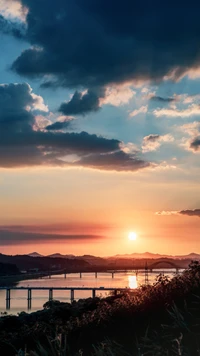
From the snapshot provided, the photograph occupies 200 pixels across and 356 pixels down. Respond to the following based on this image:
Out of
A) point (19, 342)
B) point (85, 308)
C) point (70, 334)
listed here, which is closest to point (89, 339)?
point (70, 334)

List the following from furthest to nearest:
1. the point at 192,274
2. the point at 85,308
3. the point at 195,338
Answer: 1. the point at 85,308
2. the point at 192,274
3. the point at 195,338

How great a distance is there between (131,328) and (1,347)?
13.5 meters

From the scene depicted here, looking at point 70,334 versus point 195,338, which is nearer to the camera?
point 195,338

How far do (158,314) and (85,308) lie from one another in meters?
26.5

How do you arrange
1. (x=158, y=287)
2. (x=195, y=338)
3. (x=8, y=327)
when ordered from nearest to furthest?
(x=195, y=338) < (x=158, y=287) < (x=8, y=327)

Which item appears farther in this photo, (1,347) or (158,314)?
(1,347)

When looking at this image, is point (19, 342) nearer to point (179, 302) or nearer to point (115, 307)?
point (115, 307)

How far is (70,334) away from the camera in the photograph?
1047 inches

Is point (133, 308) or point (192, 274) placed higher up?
point (192, 274)

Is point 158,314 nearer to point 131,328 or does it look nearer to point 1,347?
point 131,328

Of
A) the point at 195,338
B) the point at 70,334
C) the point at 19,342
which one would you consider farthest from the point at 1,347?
the point at 195,338

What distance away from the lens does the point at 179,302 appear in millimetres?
22609

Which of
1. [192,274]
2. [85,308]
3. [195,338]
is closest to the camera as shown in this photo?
[195,338]

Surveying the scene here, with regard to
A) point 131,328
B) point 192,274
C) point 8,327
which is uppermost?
point 192,274
